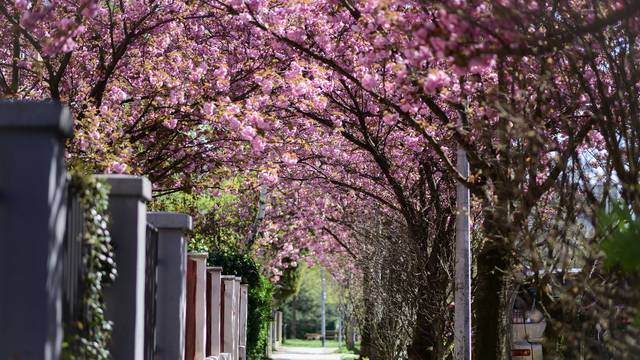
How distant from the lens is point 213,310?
1587 cm

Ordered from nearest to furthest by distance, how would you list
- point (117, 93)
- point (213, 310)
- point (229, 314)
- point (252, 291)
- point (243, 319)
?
point (117, 93) → point (213, 310) → point (229, 314) → point (243, 319) → point (252, 291)

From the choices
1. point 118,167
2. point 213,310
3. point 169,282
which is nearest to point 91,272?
point 169,282

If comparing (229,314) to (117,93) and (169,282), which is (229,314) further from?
(169,282)

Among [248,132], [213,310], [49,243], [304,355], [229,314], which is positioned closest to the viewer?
[49,243]

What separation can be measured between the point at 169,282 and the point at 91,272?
120 inches

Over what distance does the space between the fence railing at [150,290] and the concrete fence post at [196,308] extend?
2.90m

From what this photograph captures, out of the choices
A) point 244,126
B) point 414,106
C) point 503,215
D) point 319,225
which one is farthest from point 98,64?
point 319,225

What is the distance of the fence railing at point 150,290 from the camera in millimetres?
8641

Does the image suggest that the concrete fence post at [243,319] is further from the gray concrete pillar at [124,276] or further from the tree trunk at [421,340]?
the gray concrete pillar at [124,276]

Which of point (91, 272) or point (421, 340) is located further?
point (421, 340)

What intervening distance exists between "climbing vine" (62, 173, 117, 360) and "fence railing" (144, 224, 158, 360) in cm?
167

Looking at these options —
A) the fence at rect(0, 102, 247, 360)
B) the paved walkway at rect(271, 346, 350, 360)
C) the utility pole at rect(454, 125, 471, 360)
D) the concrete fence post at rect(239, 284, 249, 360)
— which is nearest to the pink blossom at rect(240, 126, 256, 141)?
the utility pole at rect(454, 125, 471, 360)

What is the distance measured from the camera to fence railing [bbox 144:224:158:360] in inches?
340

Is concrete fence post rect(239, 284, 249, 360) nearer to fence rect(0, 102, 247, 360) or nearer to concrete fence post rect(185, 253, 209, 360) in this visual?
concrete fence post rect(185, 253, 209, 360)
